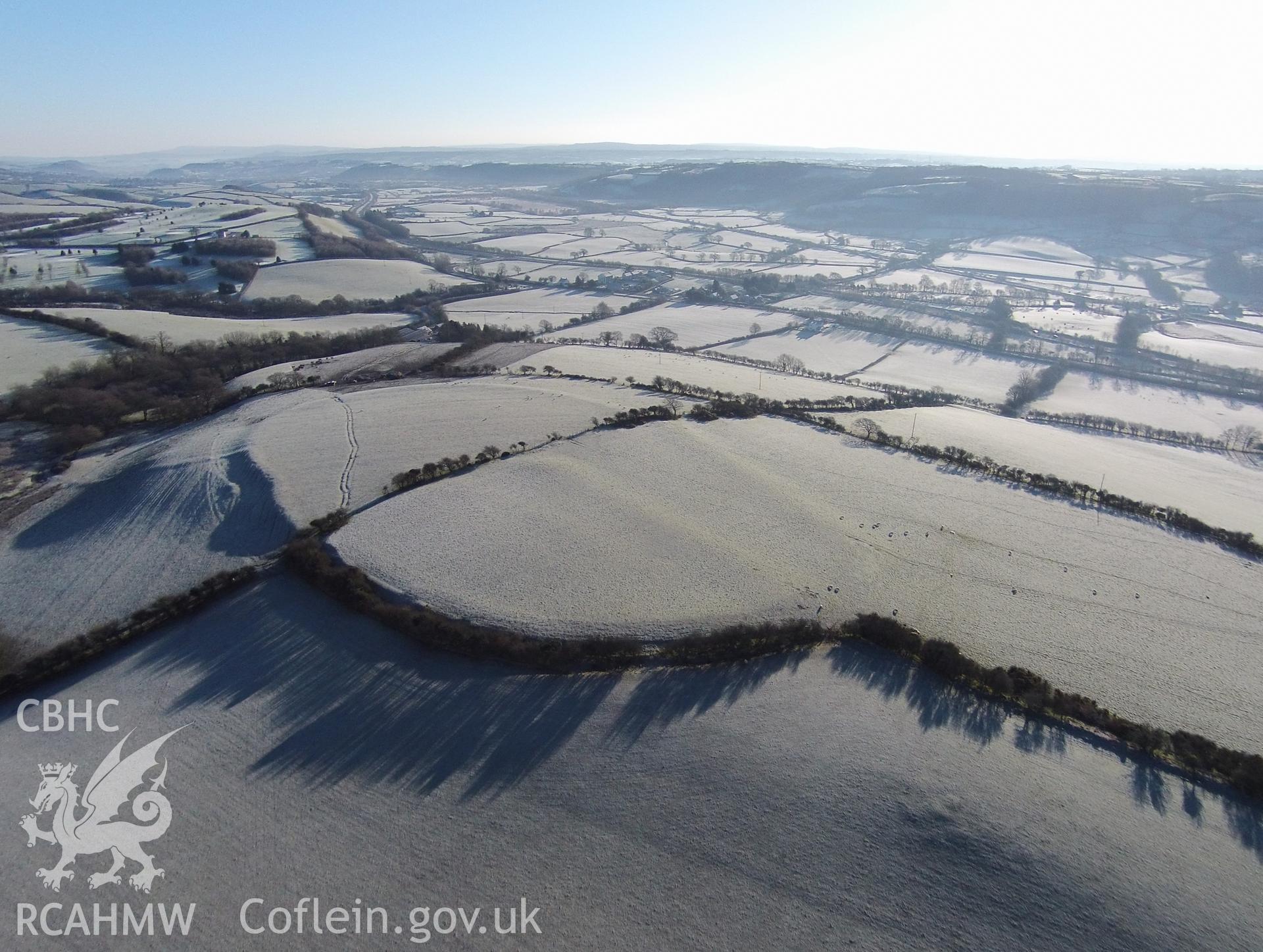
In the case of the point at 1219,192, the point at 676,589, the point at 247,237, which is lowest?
the point at 676,589

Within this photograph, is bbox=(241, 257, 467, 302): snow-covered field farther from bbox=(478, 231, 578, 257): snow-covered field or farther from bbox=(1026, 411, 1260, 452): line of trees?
bbox=(1026, 411, 1260, 452): line of trees

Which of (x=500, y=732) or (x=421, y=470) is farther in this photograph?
(x=421, y=470)

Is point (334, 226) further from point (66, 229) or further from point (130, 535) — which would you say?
point (130, 535)

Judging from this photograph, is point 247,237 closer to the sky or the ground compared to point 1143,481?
closer to the sky

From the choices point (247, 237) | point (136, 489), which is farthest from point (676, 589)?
point (247, 237)

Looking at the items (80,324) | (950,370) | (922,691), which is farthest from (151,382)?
(950,370)

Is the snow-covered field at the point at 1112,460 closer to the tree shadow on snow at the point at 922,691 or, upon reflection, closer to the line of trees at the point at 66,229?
the tree shadow on snow at the point at 922,691

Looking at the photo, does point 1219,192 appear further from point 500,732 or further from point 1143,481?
point 500,732

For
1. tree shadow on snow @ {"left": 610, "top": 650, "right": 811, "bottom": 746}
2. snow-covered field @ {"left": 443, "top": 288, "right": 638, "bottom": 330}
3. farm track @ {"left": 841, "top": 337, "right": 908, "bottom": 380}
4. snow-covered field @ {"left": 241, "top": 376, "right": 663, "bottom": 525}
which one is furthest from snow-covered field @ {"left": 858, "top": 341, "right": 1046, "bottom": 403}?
tree shadow on snow @ {"left": 610, "top": 650, "right": 811, "bottom": 746}

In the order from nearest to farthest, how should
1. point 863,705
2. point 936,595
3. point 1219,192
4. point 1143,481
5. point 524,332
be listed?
point 863,705, point 936,595, point 1143,481, point 524,332, point 1219,192
